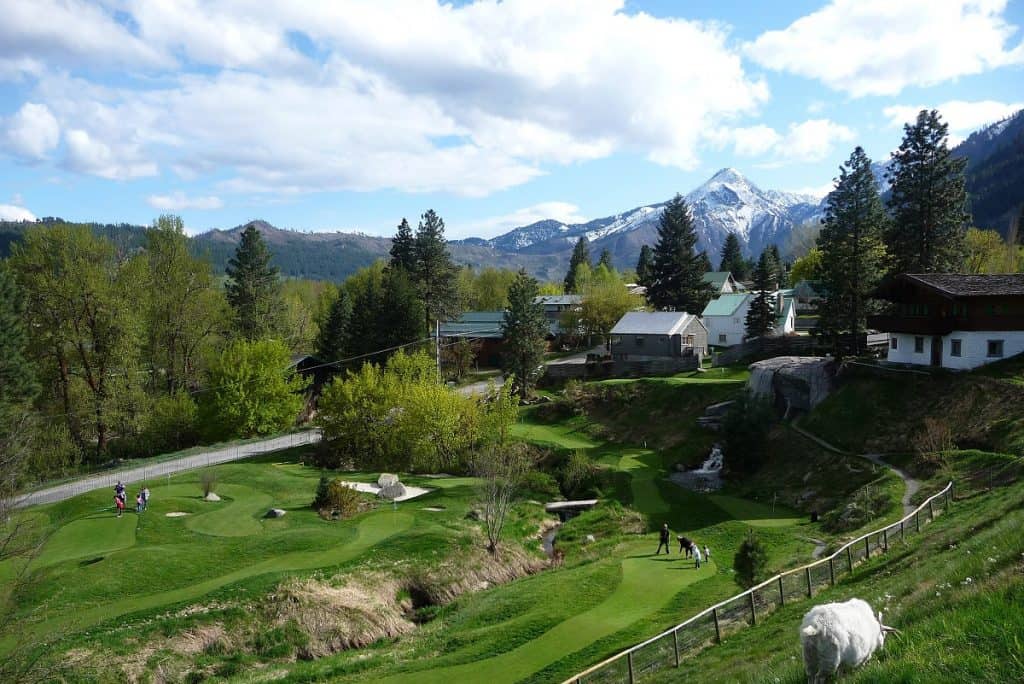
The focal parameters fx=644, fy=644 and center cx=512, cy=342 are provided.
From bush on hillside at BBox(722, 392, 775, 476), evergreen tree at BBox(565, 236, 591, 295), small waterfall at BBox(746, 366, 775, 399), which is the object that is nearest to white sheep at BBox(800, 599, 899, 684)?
bush on hillside at BBox(722, 392, 775, 476)

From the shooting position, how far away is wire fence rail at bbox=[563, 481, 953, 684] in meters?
15.7

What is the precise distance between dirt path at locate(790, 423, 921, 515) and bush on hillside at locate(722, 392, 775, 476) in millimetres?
3039

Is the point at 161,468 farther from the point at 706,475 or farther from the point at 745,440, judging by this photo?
the point at 745,440

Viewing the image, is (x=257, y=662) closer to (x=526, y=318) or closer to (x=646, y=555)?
(x=646, y=555)

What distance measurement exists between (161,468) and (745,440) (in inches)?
1601

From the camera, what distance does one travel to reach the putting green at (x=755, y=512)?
3356 cm

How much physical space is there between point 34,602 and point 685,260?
2953 inches

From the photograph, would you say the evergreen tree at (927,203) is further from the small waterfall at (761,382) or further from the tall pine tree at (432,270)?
the tall pine tree at (432,270)

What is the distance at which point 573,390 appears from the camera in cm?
6184

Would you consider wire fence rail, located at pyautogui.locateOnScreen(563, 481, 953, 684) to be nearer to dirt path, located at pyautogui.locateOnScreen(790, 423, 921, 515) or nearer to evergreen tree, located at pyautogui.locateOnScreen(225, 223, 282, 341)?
dirt path, located at pyautogui.locateOnScreen(790, 423, 921, 515)

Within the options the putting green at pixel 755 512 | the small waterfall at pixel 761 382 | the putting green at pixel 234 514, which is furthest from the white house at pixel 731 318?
the putting green at pixel 234 514

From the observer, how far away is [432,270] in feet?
245

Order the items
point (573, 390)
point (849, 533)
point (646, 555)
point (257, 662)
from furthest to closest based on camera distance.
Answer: point (573, 390) → point (646, 555) → point (849, 533) → point (257, 662)

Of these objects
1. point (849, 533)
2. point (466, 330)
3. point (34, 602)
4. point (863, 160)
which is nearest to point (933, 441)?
point (849, 533)
